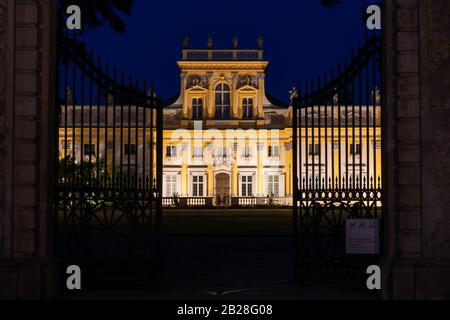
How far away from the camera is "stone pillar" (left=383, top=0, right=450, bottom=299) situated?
6.69 meters

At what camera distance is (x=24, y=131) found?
22.5 feet

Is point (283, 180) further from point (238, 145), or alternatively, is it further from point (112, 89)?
point (112, 89)

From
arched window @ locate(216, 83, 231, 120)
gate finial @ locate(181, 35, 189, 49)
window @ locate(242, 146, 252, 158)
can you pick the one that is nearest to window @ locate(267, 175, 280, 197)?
window @ locate(242, 146, 252, 158)

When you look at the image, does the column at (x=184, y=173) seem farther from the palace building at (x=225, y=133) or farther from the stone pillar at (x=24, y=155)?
the stone pillar at (x=24, y=155)

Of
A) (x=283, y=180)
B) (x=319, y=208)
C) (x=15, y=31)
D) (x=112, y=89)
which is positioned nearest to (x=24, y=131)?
(x=15, y=31)

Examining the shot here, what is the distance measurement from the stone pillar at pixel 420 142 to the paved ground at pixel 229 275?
939 mm

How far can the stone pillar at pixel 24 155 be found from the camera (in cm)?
680

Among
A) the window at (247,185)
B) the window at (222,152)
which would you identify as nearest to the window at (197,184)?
the window at (222,152)

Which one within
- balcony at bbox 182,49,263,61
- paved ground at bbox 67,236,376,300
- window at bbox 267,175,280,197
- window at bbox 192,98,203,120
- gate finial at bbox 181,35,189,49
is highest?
gate finial at bbox 181,35,189,49

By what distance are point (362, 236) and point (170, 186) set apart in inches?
1573

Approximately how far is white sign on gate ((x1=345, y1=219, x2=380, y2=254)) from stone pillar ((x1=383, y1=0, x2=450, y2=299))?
1.93 feet

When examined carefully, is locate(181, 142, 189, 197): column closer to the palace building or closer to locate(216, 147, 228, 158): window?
the palace building

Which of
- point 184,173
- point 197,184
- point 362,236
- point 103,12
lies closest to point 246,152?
point 197,184

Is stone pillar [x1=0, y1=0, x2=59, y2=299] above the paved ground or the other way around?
above
